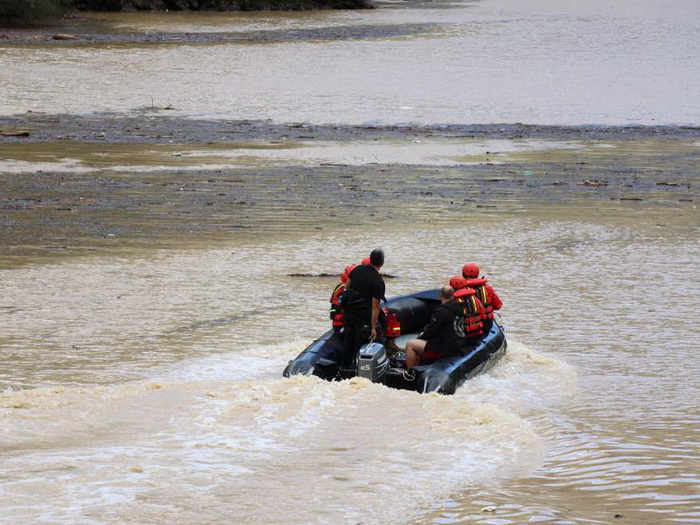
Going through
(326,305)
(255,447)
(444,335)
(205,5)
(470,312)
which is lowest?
(326,305)

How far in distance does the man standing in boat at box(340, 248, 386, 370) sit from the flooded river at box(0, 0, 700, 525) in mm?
837

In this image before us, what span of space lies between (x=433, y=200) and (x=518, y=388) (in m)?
9.39

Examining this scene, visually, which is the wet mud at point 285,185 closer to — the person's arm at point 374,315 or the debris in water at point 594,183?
the debris in water at point 594,183

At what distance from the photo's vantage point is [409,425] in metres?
9.47

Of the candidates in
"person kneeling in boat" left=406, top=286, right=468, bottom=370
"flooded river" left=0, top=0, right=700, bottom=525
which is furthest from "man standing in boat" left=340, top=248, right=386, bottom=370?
"flooded river" left=0, top=0, right=700, bottom=525

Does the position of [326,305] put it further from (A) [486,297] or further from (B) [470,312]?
(B) [470,312]

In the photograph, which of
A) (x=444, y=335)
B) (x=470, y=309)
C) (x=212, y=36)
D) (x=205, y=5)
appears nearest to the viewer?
(x=444, y=335)

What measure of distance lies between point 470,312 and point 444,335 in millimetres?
432

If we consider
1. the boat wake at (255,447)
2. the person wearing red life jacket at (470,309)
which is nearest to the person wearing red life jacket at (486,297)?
the person wearing red life jacket at (470,309)

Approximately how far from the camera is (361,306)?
36.7 ft

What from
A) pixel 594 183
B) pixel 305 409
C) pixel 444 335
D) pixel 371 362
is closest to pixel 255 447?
pixel 305 409

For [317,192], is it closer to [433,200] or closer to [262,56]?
[433,200]

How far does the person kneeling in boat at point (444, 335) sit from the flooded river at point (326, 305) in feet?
1.27

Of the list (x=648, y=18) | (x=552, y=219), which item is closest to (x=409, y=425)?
(x=552, y=219)
